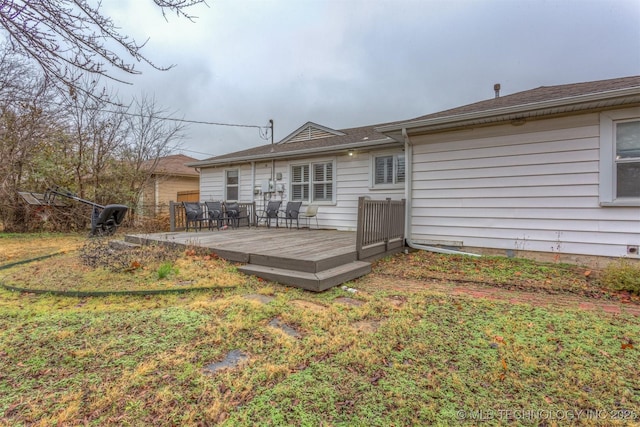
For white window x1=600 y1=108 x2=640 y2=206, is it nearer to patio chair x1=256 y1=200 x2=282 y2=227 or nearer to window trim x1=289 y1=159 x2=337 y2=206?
window trim x1=289 y1=159 x2=337 y2=206

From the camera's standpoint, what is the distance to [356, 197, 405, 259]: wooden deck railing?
4.37 m

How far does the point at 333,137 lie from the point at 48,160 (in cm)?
822

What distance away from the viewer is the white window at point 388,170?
700 centimetres

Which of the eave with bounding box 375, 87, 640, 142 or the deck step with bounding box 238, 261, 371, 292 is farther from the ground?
the eave with bounding box 375, 87, 640, 142

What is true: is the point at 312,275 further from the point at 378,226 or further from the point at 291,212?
the point at 291,212

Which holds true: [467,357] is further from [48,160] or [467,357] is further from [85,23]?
[48,160]

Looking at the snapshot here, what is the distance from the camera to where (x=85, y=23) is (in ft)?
8.12

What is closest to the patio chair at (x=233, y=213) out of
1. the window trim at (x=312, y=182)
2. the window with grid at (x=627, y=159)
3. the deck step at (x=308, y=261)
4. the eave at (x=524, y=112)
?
the window trim at (x=312, y=182)

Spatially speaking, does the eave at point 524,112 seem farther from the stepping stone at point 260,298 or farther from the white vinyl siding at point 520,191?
the stepping stone at point 260,298

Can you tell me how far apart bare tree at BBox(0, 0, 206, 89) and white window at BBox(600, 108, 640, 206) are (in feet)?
18.0

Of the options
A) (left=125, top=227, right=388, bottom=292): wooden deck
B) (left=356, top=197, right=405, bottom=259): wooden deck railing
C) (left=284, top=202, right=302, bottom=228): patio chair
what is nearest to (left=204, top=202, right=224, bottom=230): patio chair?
(left=284, top=202, right=302, bottom=228): patio chair

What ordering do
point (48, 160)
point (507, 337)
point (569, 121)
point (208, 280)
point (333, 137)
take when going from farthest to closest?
point (333, 137)
point (48, 160)
point (569, 121)
point (208, 280)
point (507, 337)

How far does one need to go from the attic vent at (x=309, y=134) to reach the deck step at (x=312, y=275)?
6.60 m

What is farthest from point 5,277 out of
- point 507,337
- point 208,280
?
Answer: point 507,337
